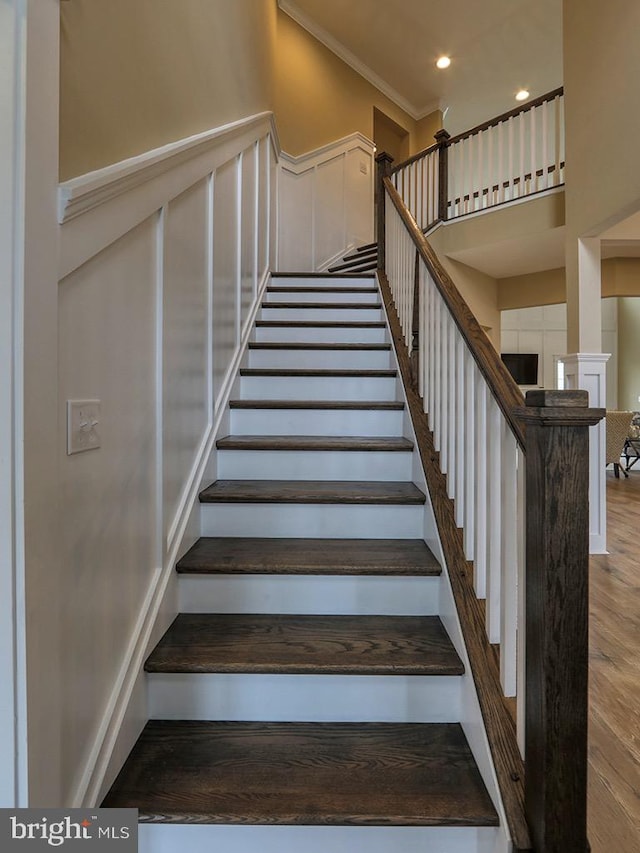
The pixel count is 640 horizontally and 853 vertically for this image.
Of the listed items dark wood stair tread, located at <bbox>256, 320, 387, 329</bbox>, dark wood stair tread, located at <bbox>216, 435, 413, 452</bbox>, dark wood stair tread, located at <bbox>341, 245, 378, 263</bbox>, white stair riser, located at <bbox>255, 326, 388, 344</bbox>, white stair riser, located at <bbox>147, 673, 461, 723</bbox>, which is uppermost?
dark wood stair tread, located at <bbox>341, 245, 378, 263</bbox>

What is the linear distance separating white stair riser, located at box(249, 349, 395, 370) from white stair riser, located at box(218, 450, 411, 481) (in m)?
0.83

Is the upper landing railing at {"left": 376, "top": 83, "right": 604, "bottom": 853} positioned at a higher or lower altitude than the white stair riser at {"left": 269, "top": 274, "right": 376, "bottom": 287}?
lower

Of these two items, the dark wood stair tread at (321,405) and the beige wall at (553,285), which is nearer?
the dark wood stair tread at (321,405)

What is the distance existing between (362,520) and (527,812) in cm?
96

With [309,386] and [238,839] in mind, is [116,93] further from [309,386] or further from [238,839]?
[238,839]

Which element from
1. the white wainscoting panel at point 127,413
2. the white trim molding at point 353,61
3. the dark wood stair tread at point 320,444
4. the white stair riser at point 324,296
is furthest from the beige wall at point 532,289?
the white wainscoting panel at point 127,413

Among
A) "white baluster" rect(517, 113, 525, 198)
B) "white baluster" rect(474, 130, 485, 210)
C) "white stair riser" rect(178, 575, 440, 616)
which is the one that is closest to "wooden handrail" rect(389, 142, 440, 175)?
"white baluster" rect(474, 130, 485, 210)

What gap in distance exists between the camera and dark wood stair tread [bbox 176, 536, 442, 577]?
148cm

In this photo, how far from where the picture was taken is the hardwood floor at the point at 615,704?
121 cm

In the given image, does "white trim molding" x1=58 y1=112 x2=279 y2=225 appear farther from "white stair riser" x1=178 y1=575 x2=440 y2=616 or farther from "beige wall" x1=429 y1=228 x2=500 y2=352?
"beige wall" x1=429 y1=228 x2=500 y2=352

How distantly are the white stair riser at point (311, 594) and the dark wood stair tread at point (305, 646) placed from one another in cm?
2

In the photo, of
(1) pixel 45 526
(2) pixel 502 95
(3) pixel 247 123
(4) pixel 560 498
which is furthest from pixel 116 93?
(2) pixel 502 95

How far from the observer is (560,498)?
2.83ft

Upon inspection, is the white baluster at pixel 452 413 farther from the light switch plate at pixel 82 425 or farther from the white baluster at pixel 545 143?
the white baluster at pixel 545 143
